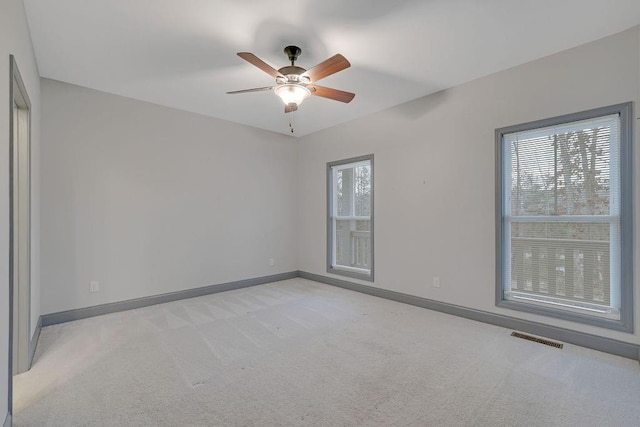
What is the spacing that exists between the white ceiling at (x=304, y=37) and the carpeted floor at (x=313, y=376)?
267cm

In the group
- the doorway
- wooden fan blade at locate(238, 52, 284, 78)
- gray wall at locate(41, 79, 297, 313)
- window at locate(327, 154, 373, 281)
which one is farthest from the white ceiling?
window at locate(327, 154, 373, 281)

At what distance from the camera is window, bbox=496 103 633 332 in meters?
2.57

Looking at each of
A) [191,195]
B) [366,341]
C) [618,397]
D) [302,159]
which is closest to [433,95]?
[302,159]

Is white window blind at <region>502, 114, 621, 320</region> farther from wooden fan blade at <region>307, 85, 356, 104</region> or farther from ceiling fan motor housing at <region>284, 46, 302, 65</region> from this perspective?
ceiling fan motor housing at <region>284, 46, 302, 65</region>

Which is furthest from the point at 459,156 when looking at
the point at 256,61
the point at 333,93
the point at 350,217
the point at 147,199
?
the point at 147,199

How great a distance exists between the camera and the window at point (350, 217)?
15.5 ft

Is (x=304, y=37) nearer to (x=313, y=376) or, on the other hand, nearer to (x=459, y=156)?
(x=459, y=156)

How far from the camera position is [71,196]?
3.40 metres

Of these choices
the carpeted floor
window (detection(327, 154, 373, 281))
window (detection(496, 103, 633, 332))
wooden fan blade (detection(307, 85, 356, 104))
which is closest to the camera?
the carpeted floor

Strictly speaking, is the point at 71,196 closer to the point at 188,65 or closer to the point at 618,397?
the point at 188,65

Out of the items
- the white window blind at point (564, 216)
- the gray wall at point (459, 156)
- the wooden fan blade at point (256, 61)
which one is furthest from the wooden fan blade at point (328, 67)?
the white window blind at point (564, 216)

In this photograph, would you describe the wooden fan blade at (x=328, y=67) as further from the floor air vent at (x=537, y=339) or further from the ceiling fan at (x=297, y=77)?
the floor air vent at (x=537, y=339)

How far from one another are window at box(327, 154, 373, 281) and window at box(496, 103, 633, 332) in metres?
1.82

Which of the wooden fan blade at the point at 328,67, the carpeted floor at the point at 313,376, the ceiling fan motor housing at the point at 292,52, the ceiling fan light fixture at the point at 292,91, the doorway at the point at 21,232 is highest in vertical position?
Result: the ceiling fan motor housing at the point at 292,52
